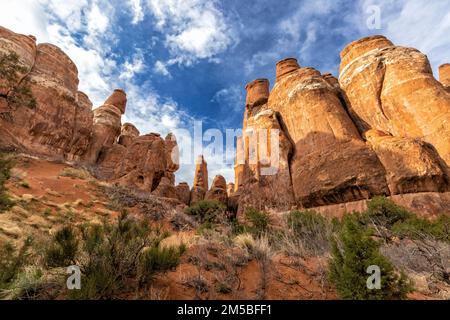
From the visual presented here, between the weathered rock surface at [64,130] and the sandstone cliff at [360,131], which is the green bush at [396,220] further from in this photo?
the weathered rock surface at [64,130]

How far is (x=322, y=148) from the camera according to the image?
738 inches

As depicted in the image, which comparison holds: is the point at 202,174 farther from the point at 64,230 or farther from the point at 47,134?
the point at 64,230

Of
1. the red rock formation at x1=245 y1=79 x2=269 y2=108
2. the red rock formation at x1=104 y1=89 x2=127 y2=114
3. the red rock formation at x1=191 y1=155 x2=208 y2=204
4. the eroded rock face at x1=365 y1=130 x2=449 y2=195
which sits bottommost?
the eroded rock face at x1=365 y1=130 x2=449 y2=195

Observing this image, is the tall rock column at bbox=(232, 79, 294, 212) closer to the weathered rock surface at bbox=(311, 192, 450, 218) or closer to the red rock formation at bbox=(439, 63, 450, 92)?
the weathered rock surface at bbox=(311, 192, 450, 218)

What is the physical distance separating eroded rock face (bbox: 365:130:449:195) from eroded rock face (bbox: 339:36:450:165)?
1423 mm

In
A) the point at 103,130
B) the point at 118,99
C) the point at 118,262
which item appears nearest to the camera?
the point at 118,262

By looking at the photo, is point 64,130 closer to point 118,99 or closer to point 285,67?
point 118,99

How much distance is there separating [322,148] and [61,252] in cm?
1836

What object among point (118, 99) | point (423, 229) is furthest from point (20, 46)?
point (423, 229)

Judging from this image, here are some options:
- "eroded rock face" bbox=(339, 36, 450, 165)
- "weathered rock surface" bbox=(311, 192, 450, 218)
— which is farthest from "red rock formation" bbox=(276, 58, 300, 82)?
"weathered rock surface" bbox=(311, 192, 450, 218)

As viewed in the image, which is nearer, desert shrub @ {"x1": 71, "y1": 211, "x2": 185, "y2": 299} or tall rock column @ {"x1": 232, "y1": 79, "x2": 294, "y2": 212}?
desert shrub @ {"x1": 71, "y1": 211, "x2": 185, "y2": 299}

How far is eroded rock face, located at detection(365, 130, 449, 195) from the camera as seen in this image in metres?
13.6

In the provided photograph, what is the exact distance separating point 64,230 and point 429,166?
1724 cm

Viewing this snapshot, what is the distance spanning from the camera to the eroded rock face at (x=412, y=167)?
44.7ft
